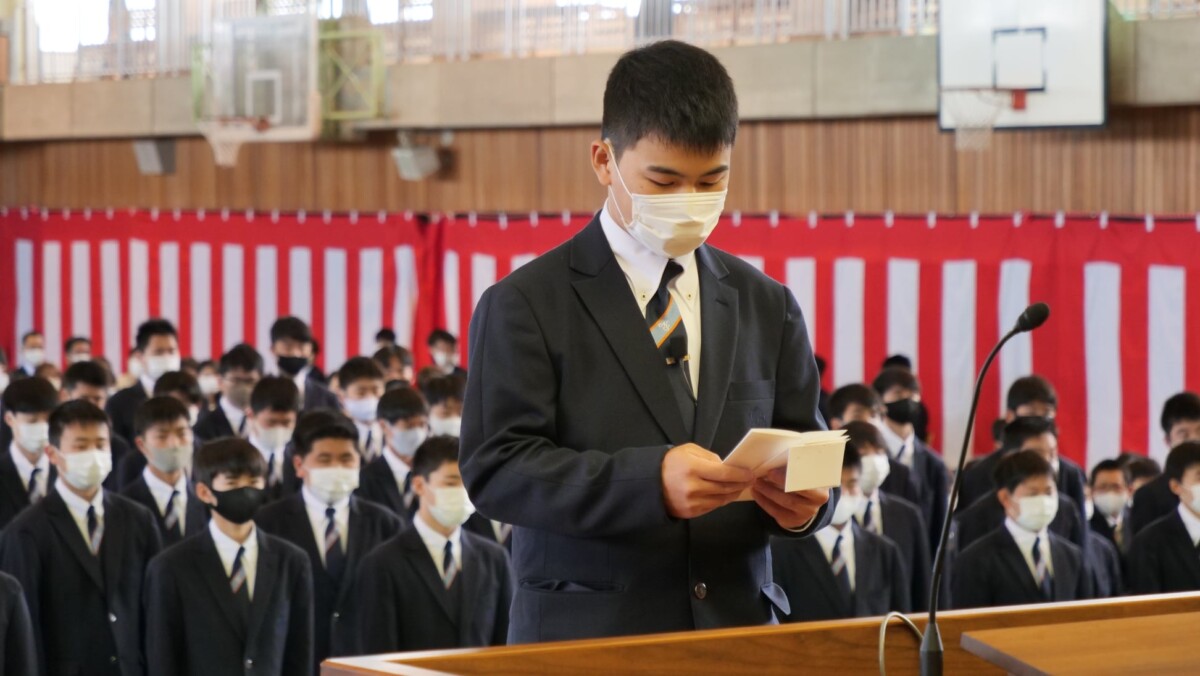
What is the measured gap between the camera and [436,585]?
5.80m

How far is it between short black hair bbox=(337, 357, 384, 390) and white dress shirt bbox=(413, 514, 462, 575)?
155 inches

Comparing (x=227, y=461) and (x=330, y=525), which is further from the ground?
(x=227, y=461)

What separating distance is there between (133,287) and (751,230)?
720cm

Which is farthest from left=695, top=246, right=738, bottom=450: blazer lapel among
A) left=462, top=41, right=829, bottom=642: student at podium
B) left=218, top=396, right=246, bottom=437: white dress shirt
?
left=218, top=396, right=246, bottom=437: white dress shirt

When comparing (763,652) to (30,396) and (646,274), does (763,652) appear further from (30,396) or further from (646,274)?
(30,396)

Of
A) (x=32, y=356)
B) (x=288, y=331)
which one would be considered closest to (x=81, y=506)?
(x=288, y=331)

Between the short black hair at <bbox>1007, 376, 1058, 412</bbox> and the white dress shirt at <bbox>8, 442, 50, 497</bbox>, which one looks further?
the short black hair at <bbox>1007, 376, 1058, 412</bbox>

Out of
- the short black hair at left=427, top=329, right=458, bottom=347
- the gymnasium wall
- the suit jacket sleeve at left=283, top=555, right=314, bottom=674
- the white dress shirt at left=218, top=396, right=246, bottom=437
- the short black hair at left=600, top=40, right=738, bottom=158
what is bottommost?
the suit jacket sleeve at left=283, top=555, right=314, bottom=674

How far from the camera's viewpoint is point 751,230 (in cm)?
1180

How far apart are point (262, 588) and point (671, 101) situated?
3589mm

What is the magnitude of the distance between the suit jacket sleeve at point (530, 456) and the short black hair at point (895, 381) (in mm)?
7045

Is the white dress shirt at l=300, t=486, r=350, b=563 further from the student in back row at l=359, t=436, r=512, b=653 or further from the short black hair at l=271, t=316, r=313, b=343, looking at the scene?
the short black hair at l=271, t=316, r=313, b=343

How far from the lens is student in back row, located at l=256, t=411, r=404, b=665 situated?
20.8 feet

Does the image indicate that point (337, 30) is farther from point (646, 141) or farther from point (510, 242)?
point (646, 141)
